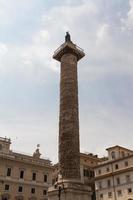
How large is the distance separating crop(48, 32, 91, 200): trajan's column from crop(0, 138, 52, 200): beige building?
48.4 ft

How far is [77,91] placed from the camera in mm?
22578

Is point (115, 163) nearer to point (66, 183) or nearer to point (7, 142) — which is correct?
point (7, 142)

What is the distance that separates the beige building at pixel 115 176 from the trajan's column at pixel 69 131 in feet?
55.6

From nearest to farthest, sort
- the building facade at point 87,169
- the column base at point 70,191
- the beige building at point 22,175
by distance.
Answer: the column base at point 70,191, the beige building at point 22,175, the building facade at point 87,169

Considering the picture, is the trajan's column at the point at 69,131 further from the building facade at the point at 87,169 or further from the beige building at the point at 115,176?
the building facade at the point at 87,169

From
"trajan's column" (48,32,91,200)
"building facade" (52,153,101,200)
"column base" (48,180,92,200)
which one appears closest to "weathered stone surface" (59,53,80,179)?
"trajan's column" (48,32,91,200)

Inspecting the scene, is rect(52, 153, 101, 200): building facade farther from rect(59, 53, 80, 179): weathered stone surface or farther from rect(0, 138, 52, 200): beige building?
rect(59, 53, 80, 179): weathered stone surface

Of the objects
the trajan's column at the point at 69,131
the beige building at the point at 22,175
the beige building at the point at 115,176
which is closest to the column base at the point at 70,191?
the trajan's column at the point at 69,131

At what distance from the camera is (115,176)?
122 ft

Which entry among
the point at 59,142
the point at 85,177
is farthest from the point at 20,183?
the point at 59,142

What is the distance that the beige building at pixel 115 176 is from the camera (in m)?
35.2

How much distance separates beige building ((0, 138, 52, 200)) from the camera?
33.3 meters

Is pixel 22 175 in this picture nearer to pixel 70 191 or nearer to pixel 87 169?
pixel 87 169

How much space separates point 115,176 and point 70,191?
20145 millimetres
